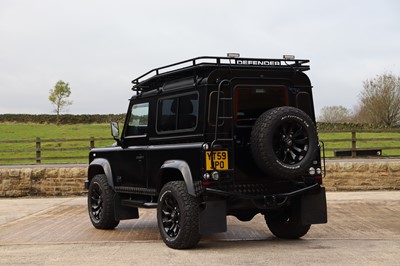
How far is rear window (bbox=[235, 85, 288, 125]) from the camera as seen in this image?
7496 mm

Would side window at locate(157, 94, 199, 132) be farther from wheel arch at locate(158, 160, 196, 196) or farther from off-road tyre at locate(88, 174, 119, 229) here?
off-road tyre at locate(88, 174, 119, 229)

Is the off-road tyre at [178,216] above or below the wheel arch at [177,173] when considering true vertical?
below

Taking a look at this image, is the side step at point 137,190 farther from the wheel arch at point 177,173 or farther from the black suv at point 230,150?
the wheel arch at point 177,173

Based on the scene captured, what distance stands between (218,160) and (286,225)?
187 centimetres

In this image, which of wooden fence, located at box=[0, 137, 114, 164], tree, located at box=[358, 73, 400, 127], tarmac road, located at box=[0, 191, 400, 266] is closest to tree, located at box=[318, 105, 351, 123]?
tree, located at box=[358, 73, 400, 127]

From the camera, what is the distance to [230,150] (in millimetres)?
7199

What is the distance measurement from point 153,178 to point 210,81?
170cm

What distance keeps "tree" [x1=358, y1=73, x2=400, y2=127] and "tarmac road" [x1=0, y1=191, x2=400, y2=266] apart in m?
38.9

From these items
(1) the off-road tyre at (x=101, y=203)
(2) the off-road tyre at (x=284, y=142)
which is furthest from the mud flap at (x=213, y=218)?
(1) the off-road tyre at (x=101, y=203)

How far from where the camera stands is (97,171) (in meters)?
10.1

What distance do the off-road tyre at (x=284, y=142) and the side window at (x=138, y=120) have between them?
2120 mm

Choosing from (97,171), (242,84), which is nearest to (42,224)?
(97,171)

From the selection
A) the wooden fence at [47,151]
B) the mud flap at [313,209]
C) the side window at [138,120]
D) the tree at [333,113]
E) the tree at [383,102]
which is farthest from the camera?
the tree at [333,113]

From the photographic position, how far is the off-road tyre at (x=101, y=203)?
30.7 feet
